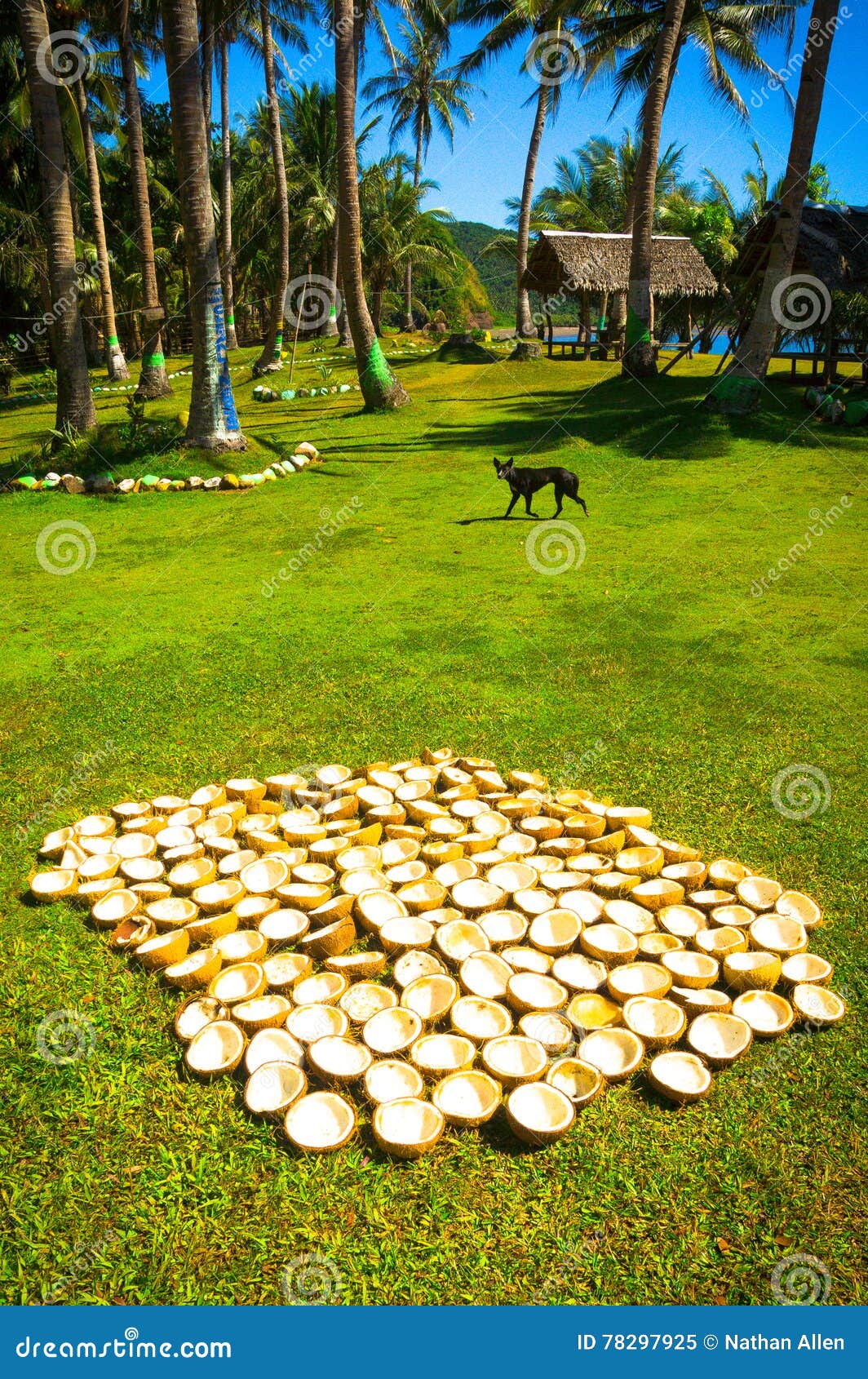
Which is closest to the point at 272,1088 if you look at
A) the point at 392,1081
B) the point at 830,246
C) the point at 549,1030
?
the point at 392,1081

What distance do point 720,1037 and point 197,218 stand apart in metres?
12.9

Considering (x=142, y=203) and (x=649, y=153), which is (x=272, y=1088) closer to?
(x=649, y=153)

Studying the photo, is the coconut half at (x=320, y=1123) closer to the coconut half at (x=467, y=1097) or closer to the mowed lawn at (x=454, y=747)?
the mowed lawn at (x=454, y=747)

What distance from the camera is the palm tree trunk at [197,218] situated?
Answer: 11367mm

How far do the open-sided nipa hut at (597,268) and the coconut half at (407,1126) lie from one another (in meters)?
24.8

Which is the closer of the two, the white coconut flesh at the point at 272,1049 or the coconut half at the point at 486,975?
the white coconut flesh at the point at 272,1049

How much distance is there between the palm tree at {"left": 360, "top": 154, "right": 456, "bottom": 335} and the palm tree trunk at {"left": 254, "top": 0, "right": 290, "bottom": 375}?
1206 cm

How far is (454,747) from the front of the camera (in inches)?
210

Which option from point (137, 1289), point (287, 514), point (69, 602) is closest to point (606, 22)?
point (287, 514)

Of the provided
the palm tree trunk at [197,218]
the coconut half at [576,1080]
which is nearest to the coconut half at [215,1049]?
the coconut half at [576,1080]

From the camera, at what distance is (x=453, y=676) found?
6293 millimetres

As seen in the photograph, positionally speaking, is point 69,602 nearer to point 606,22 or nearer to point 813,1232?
point 813,1232

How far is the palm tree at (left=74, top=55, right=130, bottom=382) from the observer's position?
75.7 feet

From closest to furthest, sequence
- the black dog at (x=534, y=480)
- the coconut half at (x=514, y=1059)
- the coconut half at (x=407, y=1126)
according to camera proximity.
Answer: the coconut half at (x=407, y=1126), the coconut half at (x=514, y=1059), the black dog at (x=534, y=480)
